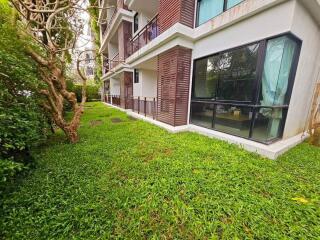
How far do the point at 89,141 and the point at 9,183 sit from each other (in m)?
2.36

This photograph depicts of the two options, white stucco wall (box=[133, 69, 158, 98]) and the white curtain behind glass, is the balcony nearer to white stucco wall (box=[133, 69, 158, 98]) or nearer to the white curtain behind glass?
white stucco wall (box=[133, 69, 158, 98])

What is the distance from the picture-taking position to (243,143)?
169 inches

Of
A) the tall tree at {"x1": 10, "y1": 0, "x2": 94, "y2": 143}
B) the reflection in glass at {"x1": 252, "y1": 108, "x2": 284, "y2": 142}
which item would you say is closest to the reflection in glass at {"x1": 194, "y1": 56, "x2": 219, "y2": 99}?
the reflection in glass at {"x1": 252, "y1": 108, "x2": 284, "y2": 142}

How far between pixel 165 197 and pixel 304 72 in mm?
5599

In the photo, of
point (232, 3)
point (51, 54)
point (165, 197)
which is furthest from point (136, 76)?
point (165, 197)

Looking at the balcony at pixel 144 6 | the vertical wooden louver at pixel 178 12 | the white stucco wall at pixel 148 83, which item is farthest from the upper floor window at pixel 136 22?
the vertical wooden louver at pixel 178 12

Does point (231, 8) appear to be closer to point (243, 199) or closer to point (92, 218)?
point (243, 199)

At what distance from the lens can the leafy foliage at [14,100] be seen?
7.72 ft

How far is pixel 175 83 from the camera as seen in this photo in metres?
5.71

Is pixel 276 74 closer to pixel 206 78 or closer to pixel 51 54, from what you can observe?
pixel 206 78

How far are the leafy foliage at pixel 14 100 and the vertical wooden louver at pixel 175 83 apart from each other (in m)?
4.21

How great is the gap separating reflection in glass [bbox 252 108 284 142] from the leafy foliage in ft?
17.0

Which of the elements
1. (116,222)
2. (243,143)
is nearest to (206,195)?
(116,222)

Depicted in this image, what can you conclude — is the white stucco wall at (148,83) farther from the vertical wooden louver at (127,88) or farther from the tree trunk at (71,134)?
the tree trunk at (71,134)
